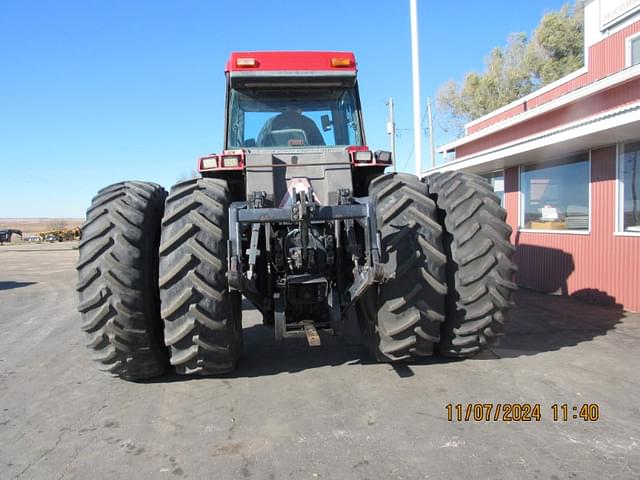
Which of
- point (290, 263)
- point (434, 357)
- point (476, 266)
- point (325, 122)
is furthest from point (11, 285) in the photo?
point (476, 266)

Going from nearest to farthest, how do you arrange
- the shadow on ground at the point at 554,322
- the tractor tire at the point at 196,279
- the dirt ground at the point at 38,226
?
the tractor tire at the point at 196,279 → the shadow on ground at the point at 554,322 → the dirt ground at the point at 38,226

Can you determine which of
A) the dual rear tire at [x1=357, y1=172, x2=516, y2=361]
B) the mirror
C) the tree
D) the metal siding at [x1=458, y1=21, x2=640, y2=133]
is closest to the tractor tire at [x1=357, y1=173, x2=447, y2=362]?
the dual rear tire at [x1=357, y1=172, x2=516, y2=361]

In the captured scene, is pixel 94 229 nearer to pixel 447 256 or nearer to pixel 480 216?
pixel 447 256

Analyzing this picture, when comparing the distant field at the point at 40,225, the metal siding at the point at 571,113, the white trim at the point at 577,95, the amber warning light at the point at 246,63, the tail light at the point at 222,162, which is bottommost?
the distant field at the point at 40,225

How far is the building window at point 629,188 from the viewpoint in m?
7.33

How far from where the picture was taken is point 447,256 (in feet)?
13.4

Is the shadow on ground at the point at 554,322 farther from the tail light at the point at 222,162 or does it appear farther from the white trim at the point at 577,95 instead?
the white trim at the point at 577,95

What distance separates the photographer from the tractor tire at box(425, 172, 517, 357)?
397 centimetres

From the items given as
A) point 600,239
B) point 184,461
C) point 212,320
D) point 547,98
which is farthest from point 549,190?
point 184,461

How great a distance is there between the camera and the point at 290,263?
12.5 ft

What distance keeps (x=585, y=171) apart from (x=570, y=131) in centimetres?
A: 153

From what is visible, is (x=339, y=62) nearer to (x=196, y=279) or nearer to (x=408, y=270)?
(x=408, y=270)

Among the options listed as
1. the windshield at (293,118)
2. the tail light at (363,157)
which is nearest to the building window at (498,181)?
the windshield at (293,118)

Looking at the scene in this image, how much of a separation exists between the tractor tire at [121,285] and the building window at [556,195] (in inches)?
300
